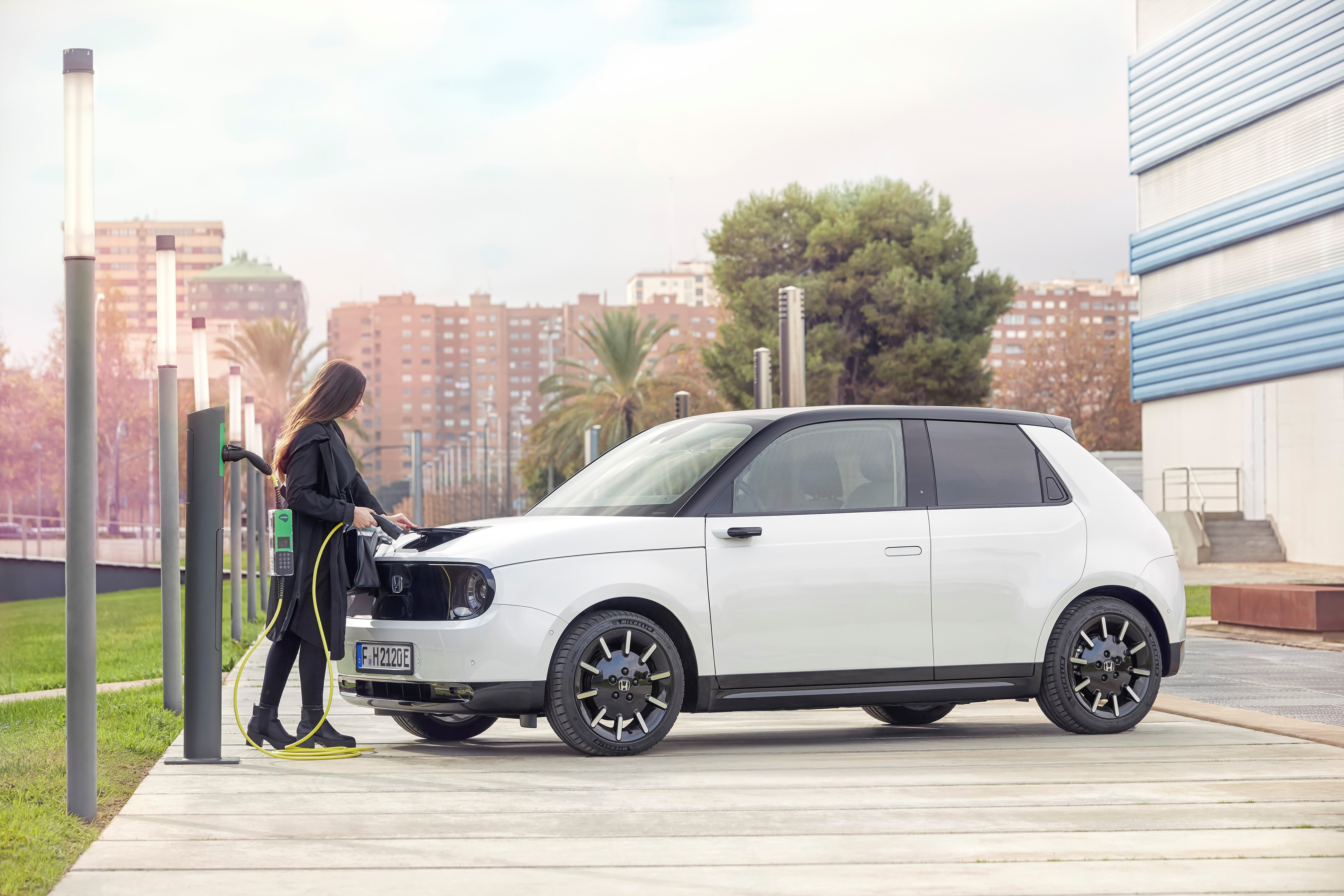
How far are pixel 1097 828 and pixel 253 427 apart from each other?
67.9 ft

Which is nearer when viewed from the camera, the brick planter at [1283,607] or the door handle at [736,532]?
the door handle at [736,532]

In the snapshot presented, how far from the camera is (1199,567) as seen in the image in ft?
134

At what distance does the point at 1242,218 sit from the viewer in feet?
145

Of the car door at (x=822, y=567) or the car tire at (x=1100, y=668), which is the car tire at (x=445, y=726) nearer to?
the car door at (x=822, y=567)

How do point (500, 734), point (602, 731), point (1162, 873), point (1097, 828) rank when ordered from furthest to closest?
point (500, 734), point (602, 731), point (1097, 828), point (1162, 873)

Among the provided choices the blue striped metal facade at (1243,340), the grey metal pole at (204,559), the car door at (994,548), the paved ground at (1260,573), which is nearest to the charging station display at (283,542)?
the grey metal pole at (204,559)

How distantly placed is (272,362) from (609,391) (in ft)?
52.2

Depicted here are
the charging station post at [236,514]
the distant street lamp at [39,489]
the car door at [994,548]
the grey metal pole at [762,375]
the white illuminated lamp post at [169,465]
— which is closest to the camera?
the car door at [994,548]

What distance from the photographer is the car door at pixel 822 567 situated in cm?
743

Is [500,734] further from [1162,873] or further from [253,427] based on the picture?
[253,427]

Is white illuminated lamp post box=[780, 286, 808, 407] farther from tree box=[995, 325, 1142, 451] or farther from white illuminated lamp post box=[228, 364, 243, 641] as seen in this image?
tree box=[995, 325, 1142, 451]

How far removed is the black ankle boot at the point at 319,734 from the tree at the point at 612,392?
54.6m

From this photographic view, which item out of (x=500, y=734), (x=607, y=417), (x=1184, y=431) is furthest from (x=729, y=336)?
(x=500, y=734)

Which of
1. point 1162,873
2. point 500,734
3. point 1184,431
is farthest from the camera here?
point 1184,431
